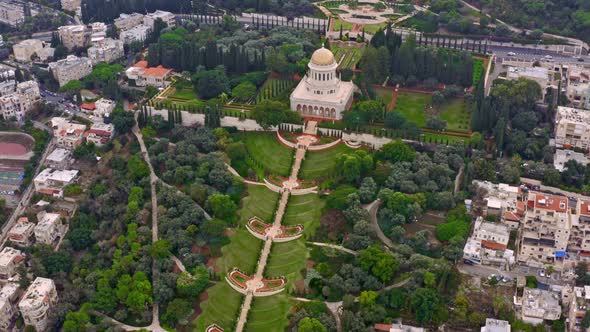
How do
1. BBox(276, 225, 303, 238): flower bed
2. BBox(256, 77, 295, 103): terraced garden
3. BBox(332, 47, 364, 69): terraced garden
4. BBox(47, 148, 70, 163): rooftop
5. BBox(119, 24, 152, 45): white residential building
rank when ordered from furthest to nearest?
BBox(119, 24, 152, 45): white residential building
BBox(332, 47, 364, 69): terraced garden
BBox(256, 77, 295, 103): terraced garden
BBox(47, 148, 70, 163): rooftop
BBox(276, 225, 303, 238): flower bed

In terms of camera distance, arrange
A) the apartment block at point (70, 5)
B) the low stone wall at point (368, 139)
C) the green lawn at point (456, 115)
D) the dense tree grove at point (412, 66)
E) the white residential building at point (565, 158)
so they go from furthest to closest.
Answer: the apartment block at point (70, 5), the dense tree grove at point (412, 66), the green lawn at point (456, 115), the low stone wall at point (368, 139), the white residential building at point (565, 158)

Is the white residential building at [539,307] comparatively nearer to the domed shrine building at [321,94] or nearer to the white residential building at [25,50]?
the domed shrine building at [321,94]

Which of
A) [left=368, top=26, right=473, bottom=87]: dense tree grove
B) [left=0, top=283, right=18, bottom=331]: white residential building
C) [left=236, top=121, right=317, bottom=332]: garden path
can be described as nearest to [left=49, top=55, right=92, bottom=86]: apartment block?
[left=236, top=121, right=317, bottom=332]: garden path

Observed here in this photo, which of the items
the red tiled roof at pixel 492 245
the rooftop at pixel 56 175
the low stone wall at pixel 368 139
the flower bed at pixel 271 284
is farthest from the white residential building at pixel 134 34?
the red tiled roof at pixel 492 245

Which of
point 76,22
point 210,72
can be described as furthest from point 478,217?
point 76,22

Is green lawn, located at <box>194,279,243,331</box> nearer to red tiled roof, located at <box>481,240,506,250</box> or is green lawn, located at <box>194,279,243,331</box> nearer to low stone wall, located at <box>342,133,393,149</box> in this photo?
red tiled roof, located at <box>481,240,506,250</box>

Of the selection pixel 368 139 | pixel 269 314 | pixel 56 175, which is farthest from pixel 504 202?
pixel 56 175
